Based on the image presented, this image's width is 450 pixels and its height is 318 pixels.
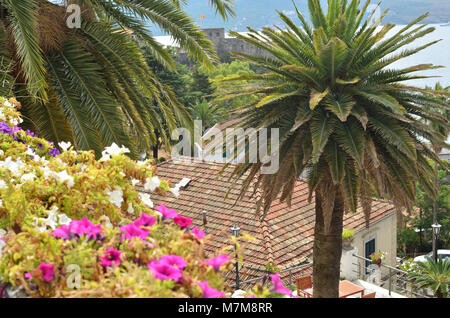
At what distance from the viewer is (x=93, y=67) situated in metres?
7.94

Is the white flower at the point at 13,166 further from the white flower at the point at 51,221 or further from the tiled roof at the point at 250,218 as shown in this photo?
the tiled roof at the point at 250,218

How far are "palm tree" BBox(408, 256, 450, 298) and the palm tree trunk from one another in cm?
1150

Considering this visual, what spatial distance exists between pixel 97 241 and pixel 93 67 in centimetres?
610

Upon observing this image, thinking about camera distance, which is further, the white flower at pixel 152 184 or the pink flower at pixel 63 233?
the white flower at pixel 152 184

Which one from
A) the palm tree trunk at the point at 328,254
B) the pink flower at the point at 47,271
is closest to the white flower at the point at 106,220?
the pink flower at the point at 47,271

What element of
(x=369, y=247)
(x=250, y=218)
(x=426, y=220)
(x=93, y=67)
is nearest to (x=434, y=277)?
(x=369, y=247)

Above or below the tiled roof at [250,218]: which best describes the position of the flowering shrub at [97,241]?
below

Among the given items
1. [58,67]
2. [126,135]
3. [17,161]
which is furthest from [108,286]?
[58,67]

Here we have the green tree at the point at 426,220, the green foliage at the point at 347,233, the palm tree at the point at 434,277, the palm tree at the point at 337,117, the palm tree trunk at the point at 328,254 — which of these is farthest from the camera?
the green tree at the point at 426,220

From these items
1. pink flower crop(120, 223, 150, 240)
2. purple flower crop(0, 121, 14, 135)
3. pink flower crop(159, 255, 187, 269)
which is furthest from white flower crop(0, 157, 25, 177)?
pink flower crop(159, 255, 187, 269)

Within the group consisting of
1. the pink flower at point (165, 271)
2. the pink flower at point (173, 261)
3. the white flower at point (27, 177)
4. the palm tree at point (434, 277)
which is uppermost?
the palm tree at point (434, 277)

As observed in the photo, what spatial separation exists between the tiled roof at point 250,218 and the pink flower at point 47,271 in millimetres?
11672

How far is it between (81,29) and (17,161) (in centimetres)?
519

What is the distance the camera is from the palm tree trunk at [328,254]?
8625 mm
